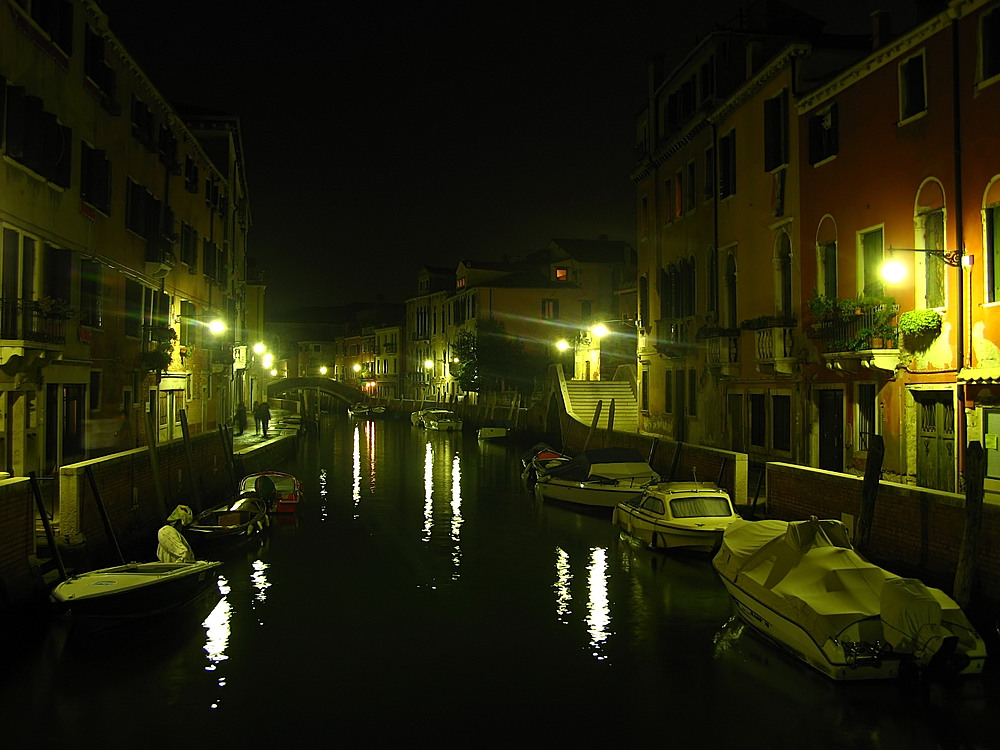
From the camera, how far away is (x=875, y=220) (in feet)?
56.3

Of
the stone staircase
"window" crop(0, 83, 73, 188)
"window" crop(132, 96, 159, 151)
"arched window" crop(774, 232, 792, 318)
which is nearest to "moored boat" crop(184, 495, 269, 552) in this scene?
"window" crop(0, 83, 73, 188)

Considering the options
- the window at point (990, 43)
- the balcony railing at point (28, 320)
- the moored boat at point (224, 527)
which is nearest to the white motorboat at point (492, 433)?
the moored boat at point (224, 527)

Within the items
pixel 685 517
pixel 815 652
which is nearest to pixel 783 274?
pixel 685 517

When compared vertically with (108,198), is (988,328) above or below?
below

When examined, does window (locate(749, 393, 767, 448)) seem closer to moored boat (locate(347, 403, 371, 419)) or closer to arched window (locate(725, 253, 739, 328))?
arched window (locate(725, 253, 739, 328))

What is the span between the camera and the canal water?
9.20 meters

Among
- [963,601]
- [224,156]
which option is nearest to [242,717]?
[963,601]

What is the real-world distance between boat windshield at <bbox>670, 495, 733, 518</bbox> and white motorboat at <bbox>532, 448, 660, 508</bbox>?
4.17 m

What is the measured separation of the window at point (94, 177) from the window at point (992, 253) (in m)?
15.5

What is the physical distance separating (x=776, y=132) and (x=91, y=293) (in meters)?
14.8

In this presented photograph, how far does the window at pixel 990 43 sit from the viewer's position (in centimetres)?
1375

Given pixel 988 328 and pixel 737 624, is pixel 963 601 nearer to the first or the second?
pixel 737 624

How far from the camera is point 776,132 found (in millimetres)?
21016

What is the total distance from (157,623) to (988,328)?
12.6m
